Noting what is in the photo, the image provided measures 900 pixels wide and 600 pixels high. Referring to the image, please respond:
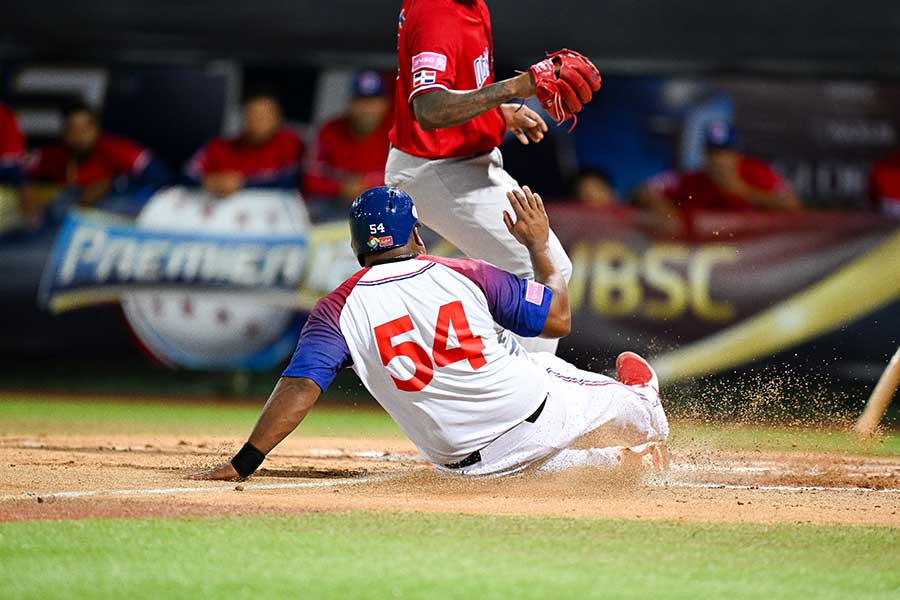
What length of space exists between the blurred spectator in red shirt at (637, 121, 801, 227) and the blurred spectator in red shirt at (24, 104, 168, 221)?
4140mm

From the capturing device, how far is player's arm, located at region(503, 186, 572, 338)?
546 cm

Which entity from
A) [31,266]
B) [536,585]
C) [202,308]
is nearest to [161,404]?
[202,308]

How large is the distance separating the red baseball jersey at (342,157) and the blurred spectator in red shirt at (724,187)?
7.10ft

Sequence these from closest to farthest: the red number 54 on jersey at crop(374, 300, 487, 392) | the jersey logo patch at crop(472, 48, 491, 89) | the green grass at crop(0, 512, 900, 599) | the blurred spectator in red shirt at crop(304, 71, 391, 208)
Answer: the green grass at crop(0, 512, 900, 599)
the red number 54 on jersey at crop(374, 300, 487, 392)
the jersey logo patch at crop(472, 48, 491, 89)
the blurred spectator in red shirt at crop(304, 71, 391, 208)

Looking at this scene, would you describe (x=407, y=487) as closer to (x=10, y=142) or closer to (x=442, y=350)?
(x=442, y=350)

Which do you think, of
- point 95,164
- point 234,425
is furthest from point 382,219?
point 95,164

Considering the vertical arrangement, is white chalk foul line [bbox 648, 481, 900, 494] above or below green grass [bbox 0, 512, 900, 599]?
below

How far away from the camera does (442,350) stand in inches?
208

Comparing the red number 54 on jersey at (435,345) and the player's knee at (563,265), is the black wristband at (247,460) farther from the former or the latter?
the player's knee at (563,265)

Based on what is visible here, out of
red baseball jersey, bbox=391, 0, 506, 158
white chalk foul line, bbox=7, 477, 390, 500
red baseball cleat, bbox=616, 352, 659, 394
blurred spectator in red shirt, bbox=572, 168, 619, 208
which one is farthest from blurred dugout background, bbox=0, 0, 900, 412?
white chalk foul line, bbox=7, 477, 390, 500

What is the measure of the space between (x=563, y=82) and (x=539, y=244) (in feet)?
2.29

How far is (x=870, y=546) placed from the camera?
14.3 feet

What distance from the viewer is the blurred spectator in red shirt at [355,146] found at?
1088cm

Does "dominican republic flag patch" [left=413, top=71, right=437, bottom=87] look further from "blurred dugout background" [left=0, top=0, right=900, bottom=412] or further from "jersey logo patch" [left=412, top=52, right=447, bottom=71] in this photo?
"blurred dugout background" [left=0, top=0, right=900, bottom=412]
